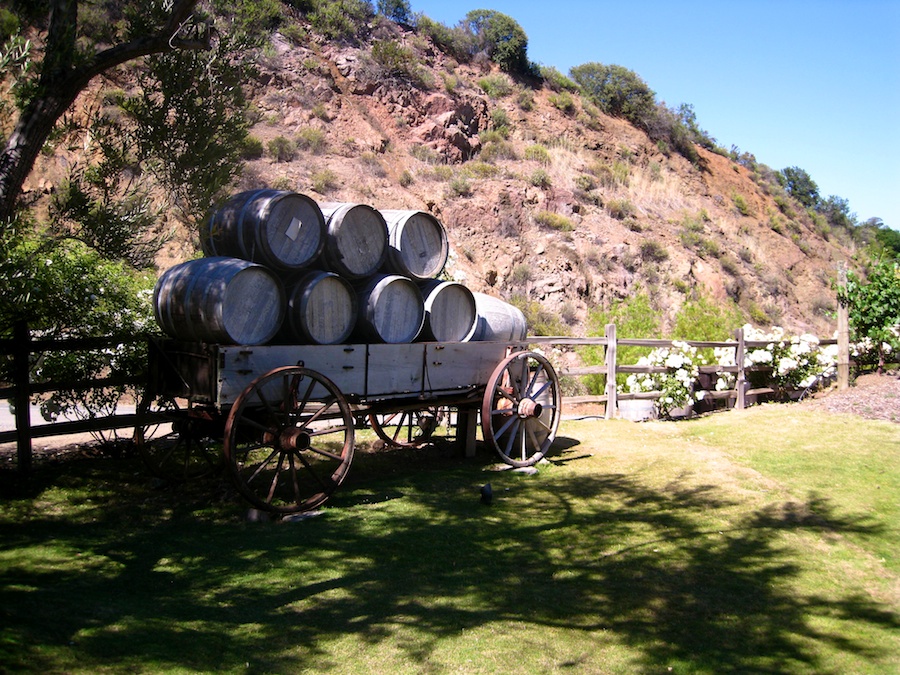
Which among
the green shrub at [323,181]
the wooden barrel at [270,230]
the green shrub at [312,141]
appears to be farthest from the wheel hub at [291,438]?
the green shrub at [312,141]

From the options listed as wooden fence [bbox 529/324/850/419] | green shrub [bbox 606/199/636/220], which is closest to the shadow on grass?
wooden fence [bbox 529/324/850/419]

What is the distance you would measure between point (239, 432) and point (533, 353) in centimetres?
336

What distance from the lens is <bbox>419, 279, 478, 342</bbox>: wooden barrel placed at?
7582 millimetres

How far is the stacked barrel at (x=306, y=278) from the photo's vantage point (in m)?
6.06

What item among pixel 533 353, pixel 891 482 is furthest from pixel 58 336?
pixel 891 482

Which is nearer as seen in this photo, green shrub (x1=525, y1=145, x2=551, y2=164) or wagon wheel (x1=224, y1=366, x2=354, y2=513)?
wagon wheel (x1=224, y1=366, x2=354, y2=513)

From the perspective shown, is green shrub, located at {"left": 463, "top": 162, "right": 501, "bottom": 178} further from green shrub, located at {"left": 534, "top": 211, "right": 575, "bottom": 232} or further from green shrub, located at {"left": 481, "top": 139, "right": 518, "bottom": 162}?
green shrub, located at {"left": 534, "top": 211, "right": 575, "bottom": 232}

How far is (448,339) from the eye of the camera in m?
7.87

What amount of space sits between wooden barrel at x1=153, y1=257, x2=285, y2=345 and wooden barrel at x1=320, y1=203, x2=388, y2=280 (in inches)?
27.9

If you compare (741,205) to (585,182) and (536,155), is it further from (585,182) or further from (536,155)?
(536,155)

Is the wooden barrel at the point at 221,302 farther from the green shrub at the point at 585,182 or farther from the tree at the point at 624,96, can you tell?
the tree at the point at 624,96

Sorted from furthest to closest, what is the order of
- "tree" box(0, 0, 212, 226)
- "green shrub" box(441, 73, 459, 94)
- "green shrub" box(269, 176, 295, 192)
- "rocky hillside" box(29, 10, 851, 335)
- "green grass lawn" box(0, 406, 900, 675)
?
"green shrub" box(441, 73, 459, 94), "rocky hillside" box(29, 10, 851, 335), "green shrub" box(269, 176, 295, 192), "tree" box(0, 0, 212, 226), "green grass lawn" box(0, 406, 900, 675)

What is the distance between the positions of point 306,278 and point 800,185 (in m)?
42.2

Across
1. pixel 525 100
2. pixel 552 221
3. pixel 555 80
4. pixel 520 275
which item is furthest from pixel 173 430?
pixel 555 80
